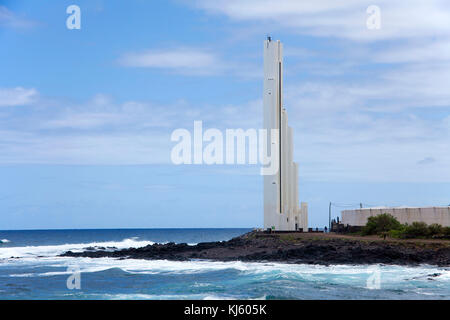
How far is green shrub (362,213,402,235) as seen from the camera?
46938 millimetres

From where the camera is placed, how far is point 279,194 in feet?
169

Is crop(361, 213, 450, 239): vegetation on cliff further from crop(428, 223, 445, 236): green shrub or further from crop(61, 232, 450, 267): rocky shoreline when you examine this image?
crop(61, 232, 450, 267): rocky shoreline

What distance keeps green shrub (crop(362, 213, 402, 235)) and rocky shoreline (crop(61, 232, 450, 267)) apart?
6.64 metres

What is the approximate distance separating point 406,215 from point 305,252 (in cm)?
1410

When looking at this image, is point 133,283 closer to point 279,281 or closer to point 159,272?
point 159,272

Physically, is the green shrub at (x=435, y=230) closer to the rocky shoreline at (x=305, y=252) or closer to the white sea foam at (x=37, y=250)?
the rocky shoreline at (x=305, y=252)

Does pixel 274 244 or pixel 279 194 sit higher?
pixel 279 194

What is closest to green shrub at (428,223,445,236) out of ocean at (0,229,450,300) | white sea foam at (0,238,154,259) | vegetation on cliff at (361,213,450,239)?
vegetation on cliff at (361,213,450,239)

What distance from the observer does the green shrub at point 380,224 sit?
154ft

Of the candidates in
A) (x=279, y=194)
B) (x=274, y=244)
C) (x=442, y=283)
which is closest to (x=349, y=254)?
(x=274, y=244)

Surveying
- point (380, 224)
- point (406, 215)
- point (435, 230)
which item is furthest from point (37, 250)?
point (435, 230)

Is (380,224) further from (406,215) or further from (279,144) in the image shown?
(279,144)

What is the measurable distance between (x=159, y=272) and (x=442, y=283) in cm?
1445
